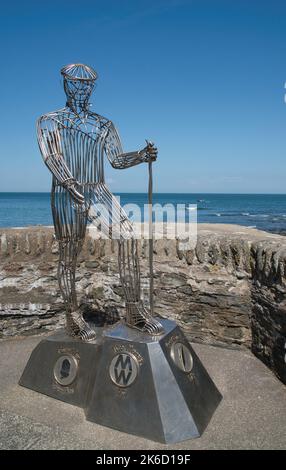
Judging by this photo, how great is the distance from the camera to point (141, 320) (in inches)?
151

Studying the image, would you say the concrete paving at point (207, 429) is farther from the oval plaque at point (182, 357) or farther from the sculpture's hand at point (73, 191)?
the sculpture's hand at point (73, 191)

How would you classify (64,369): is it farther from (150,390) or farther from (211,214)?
(211,214)

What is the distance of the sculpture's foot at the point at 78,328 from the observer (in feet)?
13.1

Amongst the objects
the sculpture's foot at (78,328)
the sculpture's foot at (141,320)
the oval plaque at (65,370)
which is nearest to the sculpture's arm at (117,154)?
the sculpture's foot at (141,320)

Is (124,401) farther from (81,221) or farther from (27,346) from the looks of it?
(27,346)

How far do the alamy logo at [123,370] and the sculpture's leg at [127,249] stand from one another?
0.35m

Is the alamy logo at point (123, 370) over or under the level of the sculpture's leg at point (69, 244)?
under

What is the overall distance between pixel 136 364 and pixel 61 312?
2.47 meters

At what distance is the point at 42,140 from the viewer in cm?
379

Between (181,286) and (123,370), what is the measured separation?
6.39 ft

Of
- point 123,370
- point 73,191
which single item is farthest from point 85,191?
point 123,370

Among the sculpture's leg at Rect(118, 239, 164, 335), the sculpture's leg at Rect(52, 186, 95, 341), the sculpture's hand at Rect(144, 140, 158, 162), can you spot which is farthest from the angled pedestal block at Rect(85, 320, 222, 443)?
the sculpture's hand at Rect(144, 140, 158, 162)

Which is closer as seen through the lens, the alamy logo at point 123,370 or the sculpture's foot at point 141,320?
the alamy logo at point 123,370
